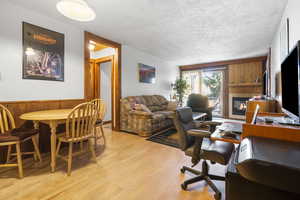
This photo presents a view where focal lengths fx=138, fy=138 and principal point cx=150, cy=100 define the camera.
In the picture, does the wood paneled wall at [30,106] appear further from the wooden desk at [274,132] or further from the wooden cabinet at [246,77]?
the wooden cabinet at [246,77]

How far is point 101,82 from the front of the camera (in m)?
4.78

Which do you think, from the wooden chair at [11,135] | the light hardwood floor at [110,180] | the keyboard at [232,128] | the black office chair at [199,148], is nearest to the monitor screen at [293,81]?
the keyboard at [232,128]

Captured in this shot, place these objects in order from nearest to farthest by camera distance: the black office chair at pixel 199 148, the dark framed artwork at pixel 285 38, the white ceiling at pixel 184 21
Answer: the black office chair at pixel 199 148 → the dark framed artwork at pixel 285 38 → the white ceiling at pixel 184 21

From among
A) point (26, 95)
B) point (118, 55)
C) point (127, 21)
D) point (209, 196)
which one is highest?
point (127, 21)

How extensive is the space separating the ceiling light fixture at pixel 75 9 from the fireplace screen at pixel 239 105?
5.82 meters

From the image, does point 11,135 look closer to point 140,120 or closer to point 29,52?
point 29,52

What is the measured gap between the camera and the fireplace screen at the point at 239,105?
5418mm

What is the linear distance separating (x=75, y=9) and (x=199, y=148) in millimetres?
2224

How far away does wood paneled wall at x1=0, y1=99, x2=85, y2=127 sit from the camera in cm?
215

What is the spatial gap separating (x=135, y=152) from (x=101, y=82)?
308 centimetres

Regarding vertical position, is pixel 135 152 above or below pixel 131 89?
below

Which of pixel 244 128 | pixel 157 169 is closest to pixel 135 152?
pixel 157 169

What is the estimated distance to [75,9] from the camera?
1729 mm

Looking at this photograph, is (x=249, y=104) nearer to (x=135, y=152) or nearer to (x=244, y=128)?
(x=244, y=128)
